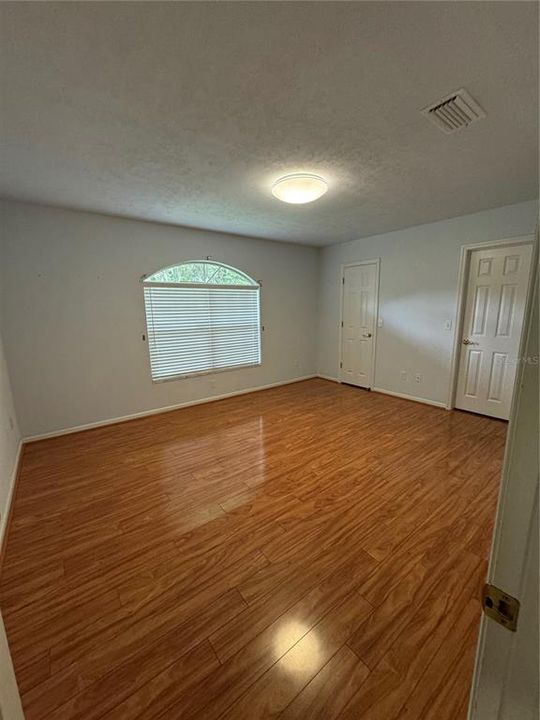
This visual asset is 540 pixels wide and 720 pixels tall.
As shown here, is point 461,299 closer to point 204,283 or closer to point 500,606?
point 204,283

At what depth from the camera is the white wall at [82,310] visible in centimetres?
299

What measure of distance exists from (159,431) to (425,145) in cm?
358

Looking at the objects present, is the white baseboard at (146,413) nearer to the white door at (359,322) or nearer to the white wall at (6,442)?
the white wall at (6,442)

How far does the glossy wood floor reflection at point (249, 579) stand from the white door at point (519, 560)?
34.5 inches

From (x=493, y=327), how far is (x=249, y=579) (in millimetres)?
3735

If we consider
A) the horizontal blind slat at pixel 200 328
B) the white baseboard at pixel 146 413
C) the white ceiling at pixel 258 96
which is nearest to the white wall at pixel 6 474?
the white baseboard at pixel 146 413

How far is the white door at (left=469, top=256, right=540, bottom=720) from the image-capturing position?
18.2 inches

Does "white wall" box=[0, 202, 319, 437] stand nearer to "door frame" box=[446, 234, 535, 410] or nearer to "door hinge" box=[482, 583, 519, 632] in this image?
"door frame" box=[446, 234, 535, 410]

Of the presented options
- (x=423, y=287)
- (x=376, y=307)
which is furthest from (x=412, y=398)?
(x=423, y=287)

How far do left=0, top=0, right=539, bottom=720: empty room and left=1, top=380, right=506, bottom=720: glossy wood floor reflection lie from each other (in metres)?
0.01

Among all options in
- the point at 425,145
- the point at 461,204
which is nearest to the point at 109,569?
the point at 425,145

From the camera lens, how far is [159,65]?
1.33 meters

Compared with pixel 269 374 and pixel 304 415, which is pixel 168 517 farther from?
pixel 269 374

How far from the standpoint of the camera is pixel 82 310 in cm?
333
